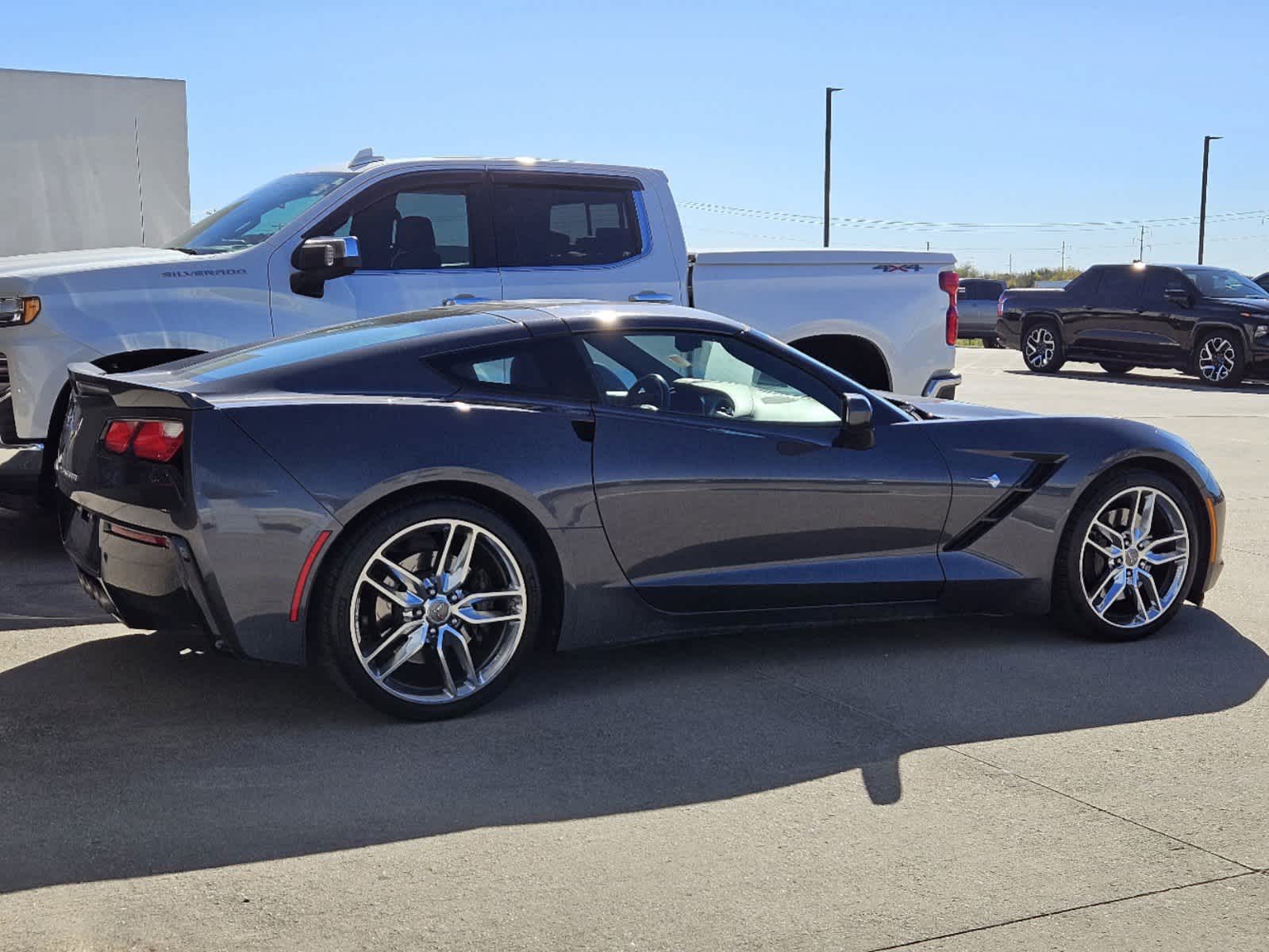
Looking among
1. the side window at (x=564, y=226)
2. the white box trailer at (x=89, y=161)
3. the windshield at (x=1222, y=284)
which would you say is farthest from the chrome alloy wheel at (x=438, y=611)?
the windshield at (x=1222, y=284)

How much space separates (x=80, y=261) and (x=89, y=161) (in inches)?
402

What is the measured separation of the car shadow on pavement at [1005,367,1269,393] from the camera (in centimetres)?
2073

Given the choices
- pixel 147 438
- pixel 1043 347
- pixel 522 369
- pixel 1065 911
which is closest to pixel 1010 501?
pixel 522 369

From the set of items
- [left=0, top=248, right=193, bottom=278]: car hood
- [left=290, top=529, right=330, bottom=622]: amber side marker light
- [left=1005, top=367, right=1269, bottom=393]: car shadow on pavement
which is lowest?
[left=1005, top=367, right=1269, bottom=393]: car shadow on pavement

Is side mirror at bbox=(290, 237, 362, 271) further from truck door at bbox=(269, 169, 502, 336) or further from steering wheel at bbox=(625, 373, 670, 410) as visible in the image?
steering wheel at bbox=(625, 373, 670, 410)

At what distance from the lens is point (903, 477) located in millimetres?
5703

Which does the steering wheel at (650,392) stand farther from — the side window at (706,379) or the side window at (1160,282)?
the side window at (1160,282)

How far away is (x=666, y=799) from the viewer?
4281 millimetres

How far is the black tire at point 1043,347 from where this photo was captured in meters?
23.7

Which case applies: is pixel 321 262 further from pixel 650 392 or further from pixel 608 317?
pixel 650 392

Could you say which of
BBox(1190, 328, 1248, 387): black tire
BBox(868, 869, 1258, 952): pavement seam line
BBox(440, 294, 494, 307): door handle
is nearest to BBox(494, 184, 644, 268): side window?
BBox(440, 294, 494, 307): door handle

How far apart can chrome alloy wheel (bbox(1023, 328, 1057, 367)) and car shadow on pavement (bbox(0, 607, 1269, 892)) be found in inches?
712

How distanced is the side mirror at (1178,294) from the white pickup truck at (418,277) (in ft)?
41.8

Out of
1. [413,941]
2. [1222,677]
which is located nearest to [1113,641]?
[1222,677]
